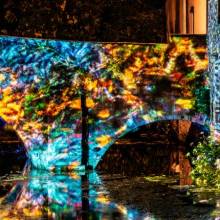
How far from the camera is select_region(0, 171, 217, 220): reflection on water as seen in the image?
11.3 metres

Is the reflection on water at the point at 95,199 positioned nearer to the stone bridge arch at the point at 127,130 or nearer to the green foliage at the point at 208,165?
the green foliage at the point at 208,165

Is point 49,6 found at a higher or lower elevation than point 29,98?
higher

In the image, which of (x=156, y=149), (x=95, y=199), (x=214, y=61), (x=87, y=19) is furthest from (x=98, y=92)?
(x=156, y=149)

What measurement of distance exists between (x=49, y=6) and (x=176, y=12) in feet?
13.2

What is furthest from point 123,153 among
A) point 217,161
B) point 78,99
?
point 217,161

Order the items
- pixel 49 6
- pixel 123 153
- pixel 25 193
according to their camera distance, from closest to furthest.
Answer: pixel 25 193 → pixel 49 6 → pixel 123 153

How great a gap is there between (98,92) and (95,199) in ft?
21.2

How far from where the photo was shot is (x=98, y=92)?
19.4 metres

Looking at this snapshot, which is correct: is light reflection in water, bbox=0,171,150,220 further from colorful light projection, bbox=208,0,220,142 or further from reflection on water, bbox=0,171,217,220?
colorful light projection, bbox=208,0,220,142

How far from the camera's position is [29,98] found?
19.3m

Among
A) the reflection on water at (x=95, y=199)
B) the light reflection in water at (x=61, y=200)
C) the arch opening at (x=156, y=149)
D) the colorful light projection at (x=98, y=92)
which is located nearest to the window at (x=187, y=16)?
the colorful light projection at (x=98, y=92)

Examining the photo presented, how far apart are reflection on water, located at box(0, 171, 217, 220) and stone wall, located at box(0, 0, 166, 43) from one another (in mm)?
3955

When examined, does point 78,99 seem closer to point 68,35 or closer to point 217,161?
point 68,35

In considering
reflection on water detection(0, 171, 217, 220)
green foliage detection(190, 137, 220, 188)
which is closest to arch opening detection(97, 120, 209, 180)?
reflection on water detection(0, 171, 217, 220)
